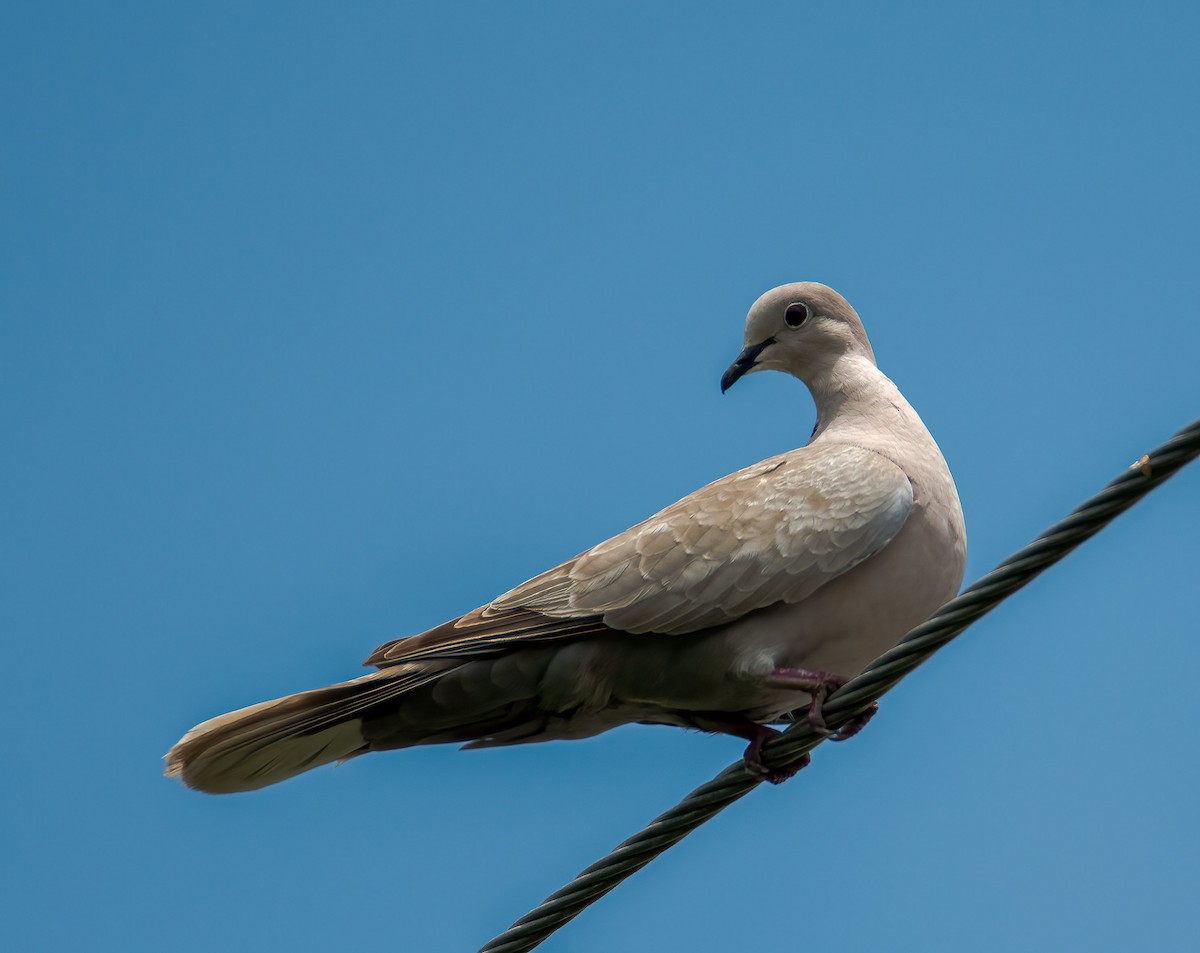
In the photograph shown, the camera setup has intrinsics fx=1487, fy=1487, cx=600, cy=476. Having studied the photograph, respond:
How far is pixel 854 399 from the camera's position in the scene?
5105 mm

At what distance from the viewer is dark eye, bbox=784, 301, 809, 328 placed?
5422 mm

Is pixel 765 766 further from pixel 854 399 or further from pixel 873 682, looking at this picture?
pixel 854 399

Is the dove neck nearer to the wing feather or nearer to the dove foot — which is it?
→ the wing feather

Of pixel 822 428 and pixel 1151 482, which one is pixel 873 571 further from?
pixel 1151 482

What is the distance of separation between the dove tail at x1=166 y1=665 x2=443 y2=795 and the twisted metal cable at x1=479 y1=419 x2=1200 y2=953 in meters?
1.06

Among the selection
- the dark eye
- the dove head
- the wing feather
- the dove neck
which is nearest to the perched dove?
the wing feather

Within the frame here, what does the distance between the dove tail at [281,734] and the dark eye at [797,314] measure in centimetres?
200

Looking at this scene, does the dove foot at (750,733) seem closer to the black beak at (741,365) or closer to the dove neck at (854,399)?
the dove neck at (854,399)

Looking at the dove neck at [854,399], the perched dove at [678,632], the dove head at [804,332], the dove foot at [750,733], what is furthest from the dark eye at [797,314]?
the dove foot at [750,733]

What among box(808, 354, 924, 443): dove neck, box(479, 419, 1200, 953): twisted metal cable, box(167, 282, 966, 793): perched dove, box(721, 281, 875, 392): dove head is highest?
box(721, 281, 875, 392): dove head

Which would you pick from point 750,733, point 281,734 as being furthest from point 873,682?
point 281,734

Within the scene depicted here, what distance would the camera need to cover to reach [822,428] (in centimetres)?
520

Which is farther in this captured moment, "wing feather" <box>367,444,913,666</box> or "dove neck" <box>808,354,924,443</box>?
"dove neck" <box>808,354,924,443</box>

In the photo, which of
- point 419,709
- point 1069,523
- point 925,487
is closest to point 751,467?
point 925,487
